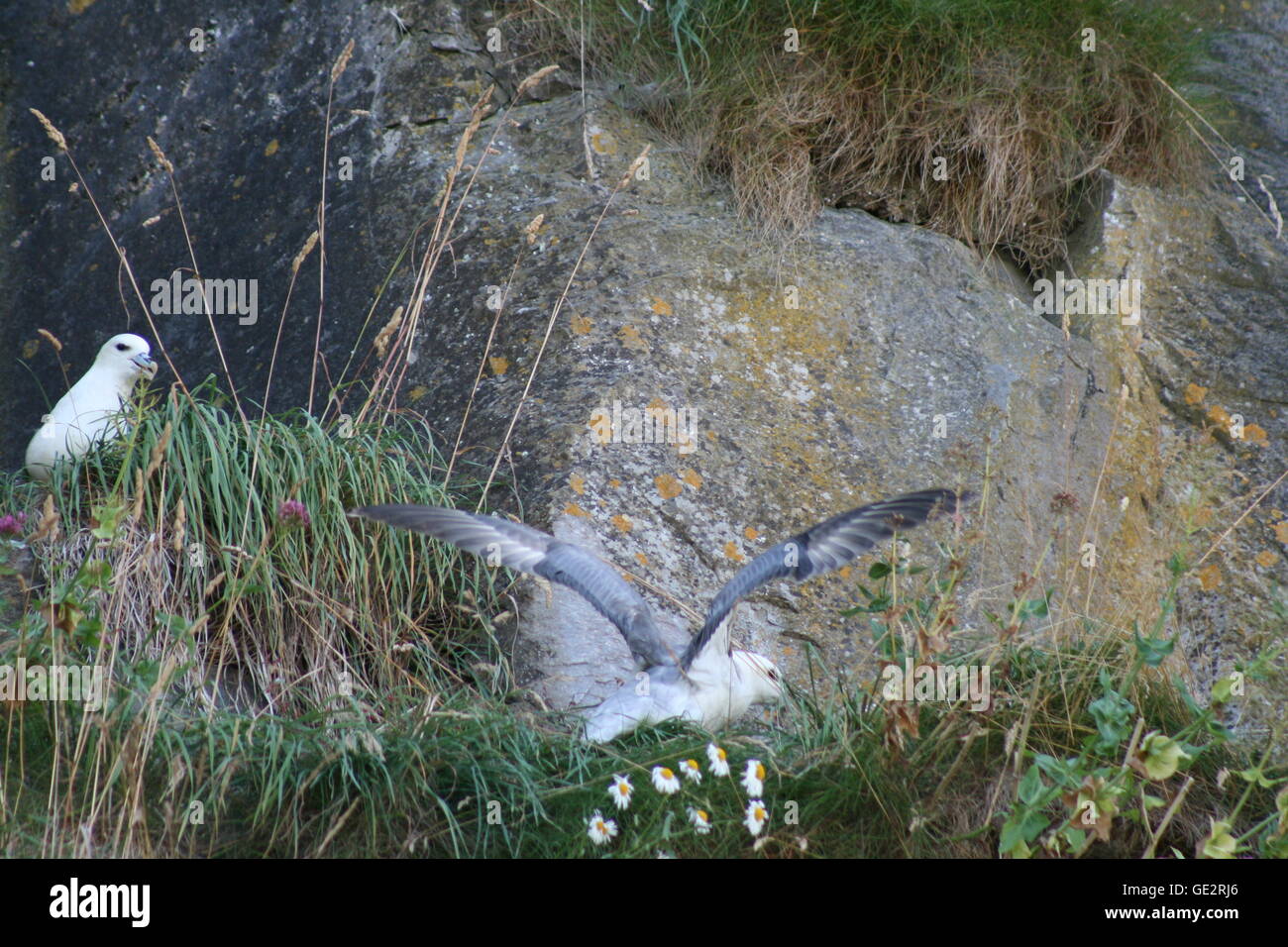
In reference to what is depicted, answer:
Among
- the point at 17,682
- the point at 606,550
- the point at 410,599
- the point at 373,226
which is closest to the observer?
the point at 17,682

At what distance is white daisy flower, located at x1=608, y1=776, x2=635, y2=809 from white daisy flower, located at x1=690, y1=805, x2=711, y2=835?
0.13 metres

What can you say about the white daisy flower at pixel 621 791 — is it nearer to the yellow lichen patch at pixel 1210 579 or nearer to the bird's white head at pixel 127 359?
the bird's white head at pixel 127 359

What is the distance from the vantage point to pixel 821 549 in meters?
2.97

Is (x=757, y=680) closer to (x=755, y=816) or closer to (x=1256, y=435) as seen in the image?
(x=755, y=816)

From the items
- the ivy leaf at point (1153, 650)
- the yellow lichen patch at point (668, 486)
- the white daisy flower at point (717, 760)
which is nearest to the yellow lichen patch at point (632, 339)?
the yellow lichen patch at point (668, 486)

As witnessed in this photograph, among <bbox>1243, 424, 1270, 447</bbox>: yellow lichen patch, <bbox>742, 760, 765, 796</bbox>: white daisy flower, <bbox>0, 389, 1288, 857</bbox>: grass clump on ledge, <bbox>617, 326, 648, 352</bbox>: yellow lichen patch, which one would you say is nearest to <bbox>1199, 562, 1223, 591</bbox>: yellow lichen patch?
<bbox>1243, 424, 1270, 447</bbox>: yellow lichen patch

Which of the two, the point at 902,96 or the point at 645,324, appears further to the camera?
the point at 902,96

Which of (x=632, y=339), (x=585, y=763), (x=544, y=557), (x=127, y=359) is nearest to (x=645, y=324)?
(x=632, y=339)

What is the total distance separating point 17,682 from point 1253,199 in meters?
4.75

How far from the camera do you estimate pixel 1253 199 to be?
16.9 feet

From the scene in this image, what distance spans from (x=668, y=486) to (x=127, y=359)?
1.60m

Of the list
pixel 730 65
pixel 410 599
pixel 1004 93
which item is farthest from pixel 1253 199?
pixel 410 599

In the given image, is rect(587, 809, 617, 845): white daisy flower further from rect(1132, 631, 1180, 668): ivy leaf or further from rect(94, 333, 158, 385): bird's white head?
rect(94, 333, 158, 385): bird's white head
